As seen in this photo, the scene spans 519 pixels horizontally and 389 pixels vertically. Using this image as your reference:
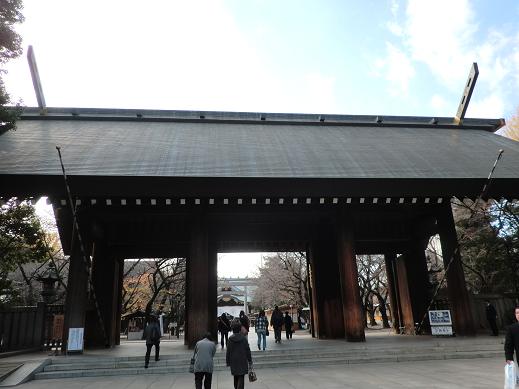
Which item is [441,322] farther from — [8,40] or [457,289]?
[8,40]

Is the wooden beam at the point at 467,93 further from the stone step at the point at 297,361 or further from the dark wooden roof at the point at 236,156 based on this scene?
Result: the stone step at the point at 297,361

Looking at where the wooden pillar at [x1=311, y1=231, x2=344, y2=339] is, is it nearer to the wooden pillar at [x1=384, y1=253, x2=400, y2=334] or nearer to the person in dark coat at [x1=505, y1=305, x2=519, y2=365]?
the wooden pillar at [x1=384, y1=253, x2=400, y2=334]

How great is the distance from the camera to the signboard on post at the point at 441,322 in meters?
14.0

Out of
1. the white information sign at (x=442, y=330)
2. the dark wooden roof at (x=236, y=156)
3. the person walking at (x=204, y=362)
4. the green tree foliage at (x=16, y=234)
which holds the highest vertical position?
the dark wooden roof at (x=236, y=156)

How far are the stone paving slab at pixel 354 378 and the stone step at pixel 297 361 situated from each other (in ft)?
1.46

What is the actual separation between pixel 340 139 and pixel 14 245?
13.7m

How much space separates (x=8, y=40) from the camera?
1010 cm

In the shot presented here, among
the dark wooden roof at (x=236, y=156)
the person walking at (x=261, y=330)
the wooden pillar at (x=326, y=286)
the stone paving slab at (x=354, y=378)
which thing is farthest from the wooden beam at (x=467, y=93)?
the person walking at (x=261, y=330)

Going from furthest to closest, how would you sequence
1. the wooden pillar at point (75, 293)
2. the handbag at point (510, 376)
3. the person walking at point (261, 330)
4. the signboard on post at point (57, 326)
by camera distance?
1. the signboard on post at point (57, 326)
2. the person walking at point (261, 330)
3. the wooden pillar at point (75, 293)
4. the handbag at point (510, 376)

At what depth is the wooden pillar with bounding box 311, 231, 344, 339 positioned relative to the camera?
54.4 ft

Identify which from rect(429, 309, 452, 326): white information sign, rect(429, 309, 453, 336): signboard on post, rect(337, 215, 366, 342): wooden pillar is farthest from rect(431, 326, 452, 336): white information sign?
rect(337, 215, 366, 342): wooden pillar

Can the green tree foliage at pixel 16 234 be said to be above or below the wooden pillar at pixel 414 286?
above

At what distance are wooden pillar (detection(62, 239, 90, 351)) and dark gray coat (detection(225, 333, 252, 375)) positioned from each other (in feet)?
26.4

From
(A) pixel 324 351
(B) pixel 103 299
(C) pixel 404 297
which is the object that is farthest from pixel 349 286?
(B) pixel 103 299
